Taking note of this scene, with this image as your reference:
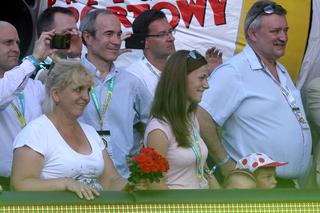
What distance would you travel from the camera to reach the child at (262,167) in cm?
596

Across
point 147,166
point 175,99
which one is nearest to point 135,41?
point 175,99

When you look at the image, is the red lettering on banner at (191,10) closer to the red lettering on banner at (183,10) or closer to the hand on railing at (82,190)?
the red lettering on banner at (183,10)

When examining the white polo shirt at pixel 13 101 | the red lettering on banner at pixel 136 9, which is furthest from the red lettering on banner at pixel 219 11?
the white polo shirt at pixel 13 101

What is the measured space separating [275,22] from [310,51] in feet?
3.17

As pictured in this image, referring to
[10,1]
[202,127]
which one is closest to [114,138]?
[202,127]

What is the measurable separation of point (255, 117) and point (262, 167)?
2.29 feet

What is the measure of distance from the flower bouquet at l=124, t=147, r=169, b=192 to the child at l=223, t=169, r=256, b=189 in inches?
33.8

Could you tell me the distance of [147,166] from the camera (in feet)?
16.5

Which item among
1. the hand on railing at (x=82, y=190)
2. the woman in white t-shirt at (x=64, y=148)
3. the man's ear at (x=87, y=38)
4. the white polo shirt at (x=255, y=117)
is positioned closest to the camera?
the hand on railing at (x=82, y=190)

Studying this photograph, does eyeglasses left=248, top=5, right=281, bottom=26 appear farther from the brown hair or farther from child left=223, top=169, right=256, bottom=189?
child left=223, top=169, right=256, bottom=189

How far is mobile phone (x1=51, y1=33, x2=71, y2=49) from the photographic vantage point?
6323 mm

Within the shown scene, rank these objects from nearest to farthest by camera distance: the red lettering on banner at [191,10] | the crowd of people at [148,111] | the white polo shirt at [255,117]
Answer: the crowd of people at [148,111] < the white polo shirt at [255,117] < the red lettering on banner at [191,10]

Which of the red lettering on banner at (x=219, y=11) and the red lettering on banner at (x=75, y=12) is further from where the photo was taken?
the red lettering on banner at (x=219, y=11)

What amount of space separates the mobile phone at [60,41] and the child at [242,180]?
1.40 meters
